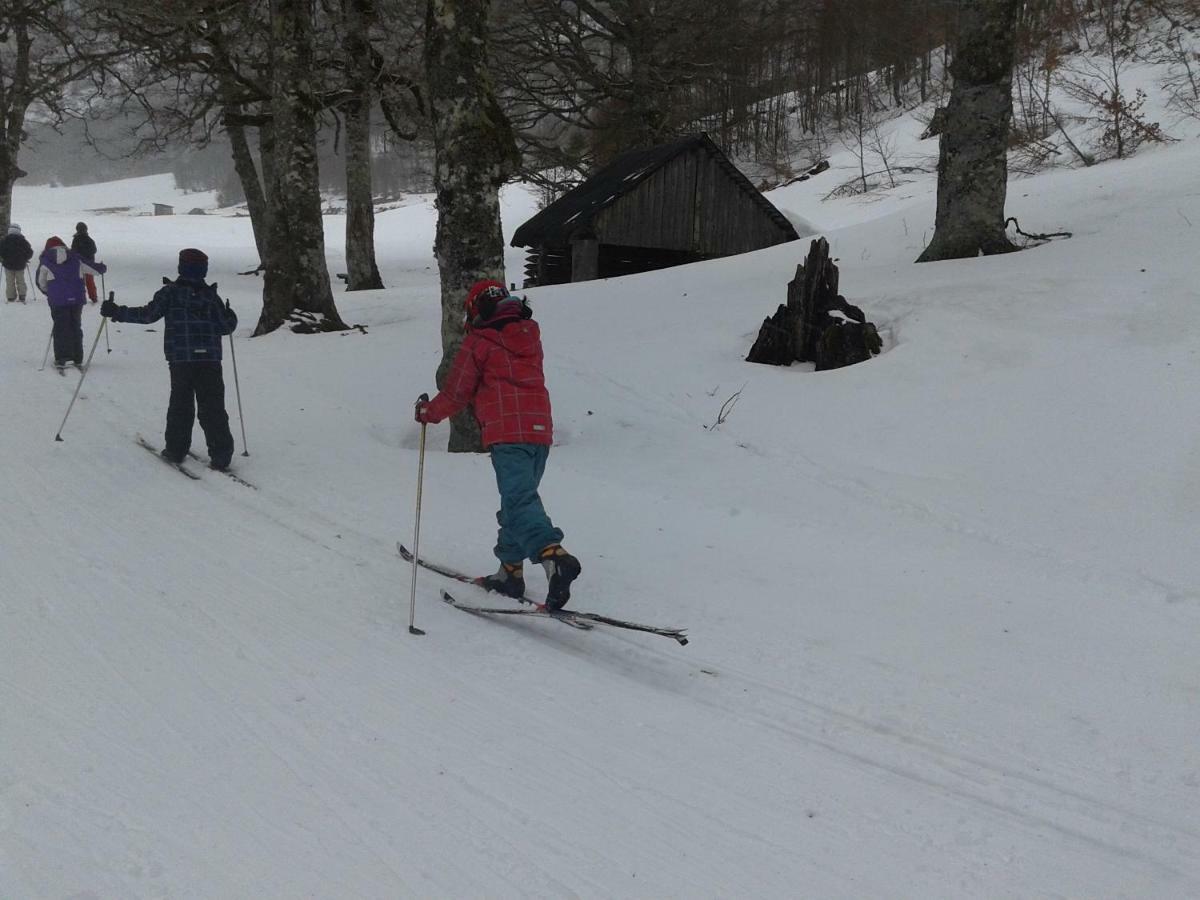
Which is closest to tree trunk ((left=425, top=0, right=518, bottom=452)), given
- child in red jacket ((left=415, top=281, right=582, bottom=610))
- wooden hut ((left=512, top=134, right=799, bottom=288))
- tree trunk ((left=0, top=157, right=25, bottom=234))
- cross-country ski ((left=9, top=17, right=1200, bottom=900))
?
cross-country ski ((left=9, top=17, right=1200, bottom=900))

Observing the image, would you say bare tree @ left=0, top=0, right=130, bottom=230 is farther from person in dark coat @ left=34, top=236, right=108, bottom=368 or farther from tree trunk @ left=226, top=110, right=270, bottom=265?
person in dark coat @ left=34, top=236, right=108, bottom=368

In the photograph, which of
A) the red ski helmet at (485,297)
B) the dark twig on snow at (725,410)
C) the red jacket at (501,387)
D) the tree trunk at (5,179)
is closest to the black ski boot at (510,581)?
the red jacket at (501,387)

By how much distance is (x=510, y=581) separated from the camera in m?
4.87

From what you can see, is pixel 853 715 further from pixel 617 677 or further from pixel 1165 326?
pixel 1165 326

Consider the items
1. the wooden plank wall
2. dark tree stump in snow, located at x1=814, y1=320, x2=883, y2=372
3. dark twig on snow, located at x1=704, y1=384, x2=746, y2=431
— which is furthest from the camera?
the wooden plank wall

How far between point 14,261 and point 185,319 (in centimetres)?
1202

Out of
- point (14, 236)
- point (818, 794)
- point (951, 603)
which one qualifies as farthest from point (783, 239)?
point (818, 794)

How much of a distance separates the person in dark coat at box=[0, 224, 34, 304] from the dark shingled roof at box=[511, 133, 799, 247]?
9.07m

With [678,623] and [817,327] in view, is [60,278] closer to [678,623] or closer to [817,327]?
[817,327]

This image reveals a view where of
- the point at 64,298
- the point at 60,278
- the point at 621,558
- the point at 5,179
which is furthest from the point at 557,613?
the point at 5,179

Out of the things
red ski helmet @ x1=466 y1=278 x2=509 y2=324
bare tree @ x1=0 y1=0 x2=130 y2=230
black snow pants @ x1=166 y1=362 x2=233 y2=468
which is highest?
bare tree @ x1=0 y1=0 x2=130 y2=230

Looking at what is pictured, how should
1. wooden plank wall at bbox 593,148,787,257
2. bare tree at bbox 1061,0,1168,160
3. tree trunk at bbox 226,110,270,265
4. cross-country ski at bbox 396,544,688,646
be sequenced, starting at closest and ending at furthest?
cross-country ski at bbox 396,544,688,646, bare tree at bbox 1061,0,1168,160, wooden plank wall at bbox 593,148,787,257, tree trunk at bbox 226,110,270,265

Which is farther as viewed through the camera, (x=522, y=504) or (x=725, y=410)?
(x=725, y=410)

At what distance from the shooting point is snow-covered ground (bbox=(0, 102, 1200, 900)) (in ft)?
9.06
